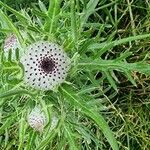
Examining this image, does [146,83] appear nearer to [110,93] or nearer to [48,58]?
[110,93]

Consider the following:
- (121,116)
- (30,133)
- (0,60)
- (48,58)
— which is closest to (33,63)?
(48,58)

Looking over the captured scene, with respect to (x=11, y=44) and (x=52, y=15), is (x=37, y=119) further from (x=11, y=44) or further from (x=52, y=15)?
(x=52, y=15)

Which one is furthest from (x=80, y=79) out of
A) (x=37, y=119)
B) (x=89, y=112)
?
(x=89, y=112)

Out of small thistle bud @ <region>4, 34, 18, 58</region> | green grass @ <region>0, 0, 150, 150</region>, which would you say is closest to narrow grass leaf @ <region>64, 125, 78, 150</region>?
green grass @ <region>0, 0, 150, 150</region>

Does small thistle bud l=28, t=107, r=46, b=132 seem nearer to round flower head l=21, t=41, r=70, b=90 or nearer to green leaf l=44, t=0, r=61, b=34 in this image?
round flower head l=21, t=41, r=70, b=90

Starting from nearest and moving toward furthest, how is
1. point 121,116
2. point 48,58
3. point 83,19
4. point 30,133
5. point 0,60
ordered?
1. point 48,58
2. point 0,60
3. point 30,133
4. point 83,19
5. point 121,116

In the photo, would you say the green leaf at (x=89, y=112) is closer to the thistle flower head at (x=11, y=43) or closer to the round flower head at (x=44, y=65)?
Result: the round flower head at (x=44, y=65)

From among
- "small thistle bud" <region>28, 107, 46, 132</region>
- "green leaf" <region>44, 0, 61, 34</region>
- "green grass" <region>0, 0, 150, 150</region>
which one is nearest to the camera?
"green leaf" <region>44, 0, 61, 34</region>
